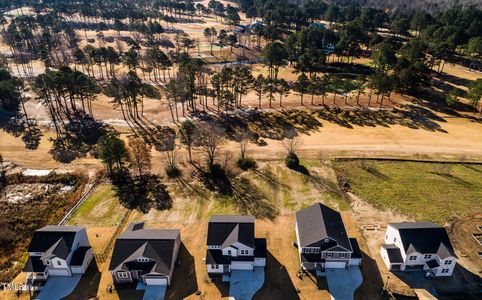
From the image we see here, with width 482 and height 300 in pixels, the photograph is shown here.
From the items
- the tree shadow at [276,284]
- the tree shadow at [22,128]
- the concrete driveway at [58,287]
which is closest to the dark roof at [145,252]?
the concrete driveway at [58,287]

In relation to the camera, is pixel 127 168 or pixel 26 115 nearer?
pixel 127 168

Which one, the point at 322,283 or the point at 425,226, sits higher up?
the point at 425,226

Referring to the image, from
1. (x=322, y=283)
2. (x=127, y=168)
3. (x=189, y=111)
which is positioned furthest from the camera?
(x=189, y=111)

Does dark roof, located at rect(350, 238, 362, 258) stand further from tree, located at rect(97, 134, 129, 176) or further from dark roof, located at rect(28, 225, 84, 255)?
tree, located at rect(97, 134, 129, 176)

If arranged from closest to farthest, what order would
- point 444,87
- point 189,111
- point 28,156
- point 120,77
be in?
point 28,156, point 189,111, point 444,87, point 120,77

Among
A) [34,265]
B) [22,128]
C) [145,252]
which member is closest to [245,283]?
[145,252]

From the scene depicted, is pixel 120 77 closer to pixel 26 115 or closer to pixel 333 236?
pixel 26 115

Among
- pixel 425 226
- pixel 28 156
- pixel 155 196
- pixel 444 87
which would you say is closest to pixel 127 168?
pixel 155 196
